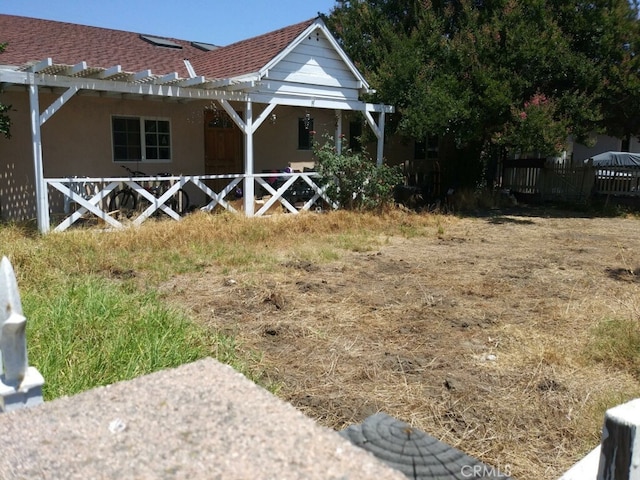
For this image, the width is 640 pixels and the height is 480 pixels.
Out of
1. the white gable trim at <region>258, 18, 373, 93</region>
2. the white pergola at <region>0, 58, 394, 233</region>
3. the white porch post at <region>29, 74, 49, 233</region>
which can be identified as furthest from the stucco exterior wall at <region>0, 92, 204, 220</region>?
the white gable trim at <region>258, 18, 373, 93</region>

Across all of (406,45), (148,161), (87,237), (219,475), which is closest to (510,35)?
(406,45)

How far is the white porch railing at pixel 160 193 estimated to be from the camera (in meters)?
10.0

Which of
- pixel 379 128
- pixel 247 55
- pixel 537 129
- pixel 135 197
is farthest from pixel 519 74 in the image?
pixel 135 197

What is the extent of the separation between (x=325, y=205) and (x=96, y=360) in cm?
1057

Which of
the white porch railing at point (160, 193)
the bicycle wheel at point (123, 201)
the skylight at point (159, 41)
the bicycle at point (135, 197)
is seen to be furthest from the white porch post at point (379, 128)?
the skylight at point (159, 41)

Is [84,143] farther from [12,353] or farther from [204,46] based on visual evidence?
[12,353]

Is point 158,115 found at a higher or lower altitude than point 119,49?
lower

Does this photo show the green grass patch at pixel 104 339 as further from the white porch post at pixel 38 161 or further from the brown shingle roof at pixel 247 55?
the brown shingle roof at pixel 247 55

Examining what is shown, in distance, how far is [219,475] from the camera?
1.63 m

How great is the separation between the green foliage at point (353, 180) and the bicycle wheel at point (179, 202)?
3.27 metres

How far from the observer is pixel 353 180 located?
13.2 m

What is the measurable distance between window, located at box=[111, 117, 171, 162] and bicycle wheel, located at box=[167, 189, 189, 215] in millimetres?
1183

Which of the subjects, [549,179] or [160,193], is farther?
[549,179]

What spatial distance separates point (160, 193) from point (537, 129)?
8.83 meters
